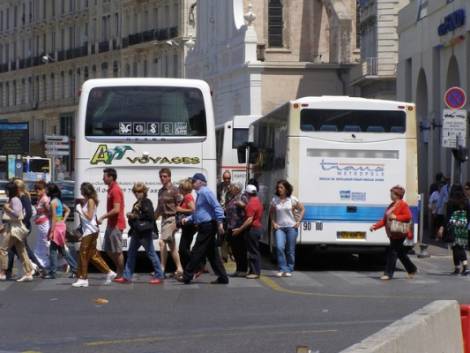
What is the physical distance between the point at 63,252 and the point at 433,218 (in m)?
14.3

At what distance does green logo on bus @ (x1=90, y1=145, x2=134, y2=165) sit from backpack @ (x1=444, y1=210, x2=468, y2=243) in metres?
5.75

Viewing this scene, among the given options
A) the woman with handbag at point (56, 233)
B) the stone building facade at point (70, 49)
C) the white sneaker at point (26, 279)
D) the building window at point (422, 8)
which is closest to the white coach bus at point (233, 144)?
the building window at point (422, 8)

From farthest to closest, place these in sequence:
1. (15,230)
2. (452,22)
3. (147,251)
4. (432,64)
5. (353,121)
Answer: (432,64) → (452,22) → (353,121) → (15,230) → (147,251)

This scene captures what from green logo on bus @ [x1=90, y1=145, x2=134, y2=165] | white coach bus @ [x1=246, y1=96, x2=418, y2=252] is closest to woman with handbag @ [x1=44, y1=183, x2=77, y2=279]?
green logo on bus @ [x1=90, y1=145, x2=134, y2=165]

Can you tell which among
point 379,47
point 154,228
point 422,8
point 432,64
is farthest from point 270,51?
point 154,228

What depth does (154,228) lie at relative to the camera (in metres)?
23.5

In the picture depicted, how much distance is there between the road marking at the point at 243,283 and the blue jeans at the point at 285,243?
99 cm

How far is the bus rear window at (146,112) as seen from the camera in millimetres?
25516

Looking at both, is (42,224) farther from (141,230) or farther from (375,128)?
(375,128)

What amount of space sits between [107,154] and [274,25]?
52406 millimetres

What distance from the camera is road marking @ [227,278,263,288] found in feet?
74.4

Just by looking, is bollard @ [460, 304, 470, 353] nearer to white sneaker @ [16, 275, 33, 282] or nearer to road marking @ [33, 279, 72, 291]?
road marking @ [33, 279, 72, 291]

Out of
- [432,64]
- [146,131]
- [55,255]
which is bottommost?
[55,255]

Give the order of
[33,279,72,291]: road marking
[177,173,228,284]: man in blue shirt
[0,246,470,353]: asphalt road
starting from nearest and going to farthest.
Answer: [0,246,470,353]: asphalt road → [33,279,72,291]: road marking → [177,173,228,284]: man in blue shirt
